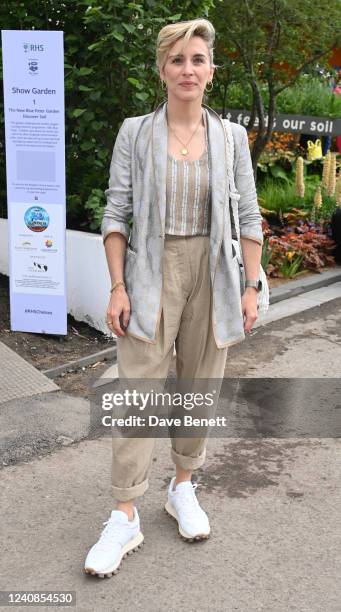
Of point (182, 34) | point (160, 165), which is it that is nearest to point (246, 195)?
point (160, 165)

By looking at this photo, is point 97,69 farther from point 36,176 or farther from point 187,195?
point 187,195

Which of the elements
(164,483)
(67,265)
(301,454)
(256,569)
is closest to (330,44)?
(67,265)

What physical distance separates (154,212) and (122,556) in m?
1.39

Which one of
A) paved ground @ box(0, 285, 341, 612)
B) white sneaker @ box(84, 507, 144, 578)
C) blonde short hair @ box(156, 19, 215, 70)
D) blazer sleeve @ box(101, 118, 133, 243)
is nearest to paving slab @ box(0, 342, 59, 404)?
paved ground @ box(0, 285, 341, 612)

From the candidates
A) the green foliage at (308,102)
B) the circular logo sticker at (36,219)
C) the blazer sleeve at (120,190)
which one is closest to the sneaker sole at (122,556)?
the blazer sleeve at (120,190)

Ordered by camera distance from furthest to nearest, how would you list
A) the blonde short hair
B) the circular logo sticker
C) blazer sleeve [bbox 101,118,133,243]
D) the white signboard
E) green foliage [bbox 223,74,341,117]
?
green foliage [bbox 223,74,341,117], the circular logo sticker, the white signboard, blazer sleeve [bbox 101,118,133,243], the blonde short hair

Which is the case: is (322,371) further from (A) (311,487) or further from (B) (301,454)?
(A) (311,487)

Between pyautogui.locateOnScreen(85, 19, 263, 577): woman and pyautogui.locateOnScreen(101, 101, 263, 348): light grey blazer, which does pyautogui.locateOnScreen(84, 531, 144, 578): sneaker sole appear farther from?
pyautogui.locateOnScreen(101, 101, 263, 348): light grey blazer

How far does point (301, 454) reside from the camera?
13.5 ft

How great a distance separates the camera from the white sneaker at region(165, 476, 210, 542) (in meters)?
3.18

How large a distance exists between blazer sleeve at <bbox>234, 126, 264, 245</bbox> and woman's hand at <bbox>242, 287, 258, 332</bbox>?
0.67 ft

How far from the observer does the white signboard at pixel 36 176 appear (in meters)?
5.07
